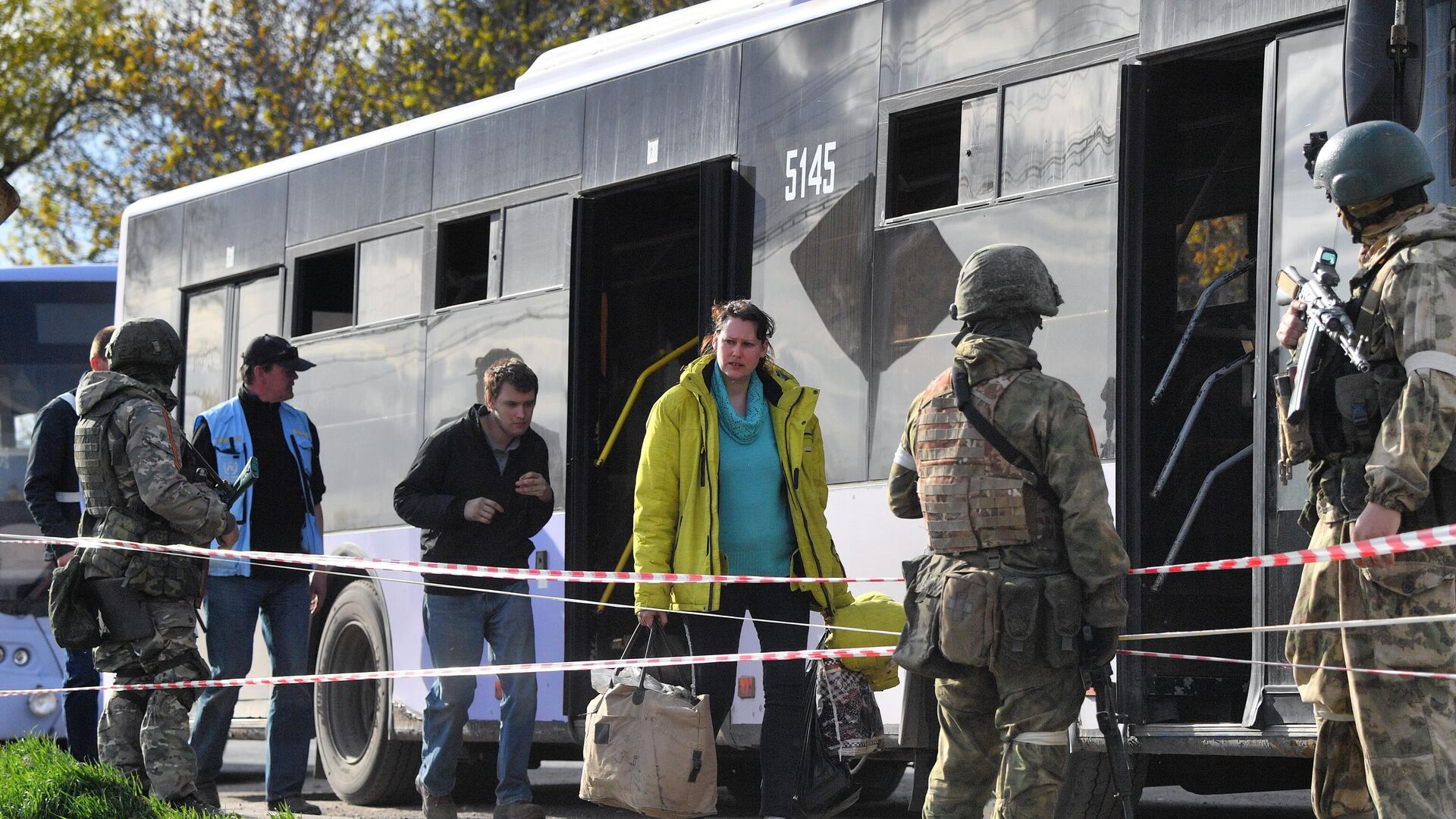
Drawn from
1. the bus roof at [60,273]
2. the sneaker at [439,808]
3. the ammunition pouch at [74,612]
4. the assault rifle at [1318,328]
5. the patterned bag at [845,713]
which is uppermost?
the bus roof at [60,273]

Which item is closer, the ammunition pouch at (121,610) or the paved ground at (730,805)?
the ammunition pouch at (121,610)

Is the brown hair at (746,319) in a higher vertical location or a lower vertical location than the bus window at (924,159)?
lower

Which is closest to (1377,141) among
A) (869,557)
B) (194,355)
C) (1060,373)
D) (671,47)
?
(1060,373)

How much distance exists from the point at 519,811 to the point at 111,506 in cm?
203

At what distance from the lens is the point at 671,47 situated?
8773 millimetres

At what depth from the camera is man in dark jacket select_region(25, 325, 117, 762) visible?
8.51 m

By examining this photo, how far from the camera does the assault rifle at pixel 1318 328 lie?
16.1 feet

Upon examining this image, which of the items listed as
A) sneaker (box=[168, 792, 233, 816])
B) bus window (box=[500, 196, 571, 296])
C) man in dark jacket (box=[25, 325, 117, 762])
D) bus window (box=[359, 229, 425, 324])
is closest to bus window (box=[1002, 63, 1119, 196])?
bus window (box=[500, 196, 571, 296])

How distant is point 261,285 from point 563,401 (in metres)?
2.88

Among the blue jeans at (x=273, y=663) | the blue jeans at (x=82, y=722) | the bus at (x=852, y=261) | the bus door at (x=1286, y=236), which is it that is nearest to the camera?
the bus door at (x=1286, y=236)

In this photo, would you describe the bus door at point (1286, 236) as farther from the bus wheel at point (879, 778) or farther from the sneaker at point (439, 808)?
the sneaker at point (439, 808)

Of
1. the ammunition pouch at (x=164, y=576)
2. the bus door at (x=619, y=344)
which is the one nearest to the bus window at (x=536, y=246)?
the bus door at (x=619, y=344)

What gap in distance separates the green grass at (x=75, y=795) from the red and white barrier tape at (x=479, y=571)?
88 centimetres

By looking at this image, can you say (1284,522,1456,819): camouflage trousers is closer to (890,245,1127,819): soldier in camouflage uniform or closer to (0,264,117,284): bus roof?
(890,245,1127,819): soldier in camouflage uniform
